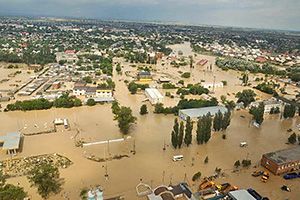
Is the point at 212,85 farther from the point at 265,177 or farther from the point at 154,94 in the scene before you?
the point at 265,177

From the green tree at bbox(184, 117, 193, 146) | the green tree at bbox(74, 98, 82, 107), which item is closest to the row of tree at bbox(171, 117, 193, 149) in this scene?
the green tree at bbox(184, 117, 193, 146)

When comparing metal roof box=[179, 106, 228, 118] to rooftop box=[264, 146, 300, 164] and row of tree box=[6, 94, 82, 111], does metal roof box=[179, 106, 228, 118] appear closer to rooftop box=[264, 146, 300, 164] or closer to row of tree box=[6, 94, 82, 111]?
rooftop box=[264, 146, 300, 164]

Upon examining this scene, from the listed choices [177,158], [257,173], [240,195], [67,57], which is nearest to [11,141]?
[177,158]

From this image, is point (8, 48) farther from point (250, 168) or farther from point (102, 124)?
point (250, 168)

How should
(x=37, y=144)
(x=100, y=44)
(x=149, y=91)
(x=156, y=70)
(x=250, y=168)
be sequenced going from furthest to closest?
(x=100, y=44), (x=156, y=70), (x=149, y=91), (x=37, y=144), (x=250, y=168)

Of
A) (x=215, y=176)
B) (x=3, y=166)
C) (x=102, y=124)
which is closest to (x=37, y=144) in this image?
(x=3, y=166)
